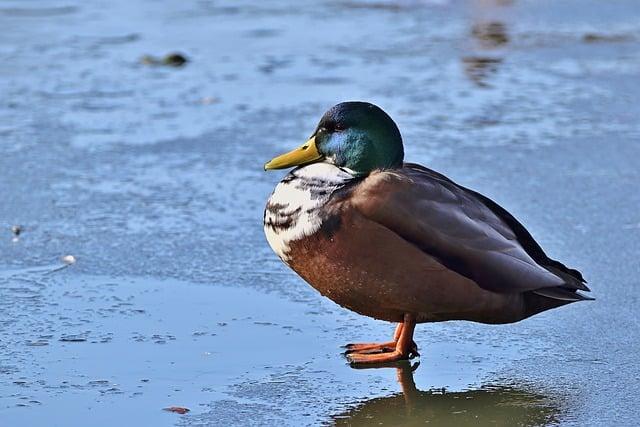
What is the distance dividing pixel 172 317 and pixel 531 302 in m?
1.07

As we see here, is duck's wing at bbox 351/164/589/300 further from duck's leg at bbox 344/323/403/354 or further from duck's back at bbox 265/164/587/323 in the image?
duck's leg at bbox 344/323/403/354

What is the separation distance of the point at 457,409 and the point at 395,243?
47 centimetres

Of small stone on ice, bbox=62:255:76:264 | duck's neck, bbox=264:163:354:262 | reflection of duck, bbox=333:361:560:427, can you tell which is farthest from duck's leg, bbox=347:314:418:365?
small stone on ice, bbox=62:255:76:264

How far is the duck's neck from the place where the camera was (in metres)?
3.46

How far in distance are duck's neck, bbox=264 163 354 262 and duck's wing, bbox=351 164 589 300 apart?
0.34 ft

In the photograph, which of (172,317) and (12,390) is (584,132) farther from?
(12,390)

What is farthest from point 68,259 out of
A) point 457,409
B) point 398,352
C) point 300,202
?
point 457,409

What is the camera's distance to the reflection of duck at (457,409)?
3.16 metres

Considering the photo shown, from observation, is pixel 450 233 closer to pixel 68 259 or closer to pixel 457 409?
pixel 457 409

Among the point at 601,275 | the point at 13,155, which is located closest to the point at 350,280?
the point at 601,275

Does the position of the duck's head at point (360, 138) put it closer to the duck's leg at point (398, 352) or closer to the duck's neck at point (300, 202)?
the duck's neck at point (300, 202)

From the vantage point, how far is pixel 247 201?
511 cm

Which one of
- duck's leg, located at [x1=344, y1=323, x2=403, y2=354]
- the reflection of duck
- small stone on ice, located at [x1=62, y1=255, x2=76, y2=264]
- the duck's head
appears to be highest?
the duck's head

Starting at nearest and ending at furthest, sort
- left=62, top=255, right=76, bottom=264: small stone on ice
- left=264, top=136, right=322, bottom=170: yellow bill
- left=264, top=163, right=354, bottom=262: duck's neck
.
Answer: left=264, top=163, right=354, bottom=262: duck's neck
left=264, top=136, right=322, bottom=170: yellow bill
left=62, top=255, right=76, bottom=264: small stone on ice
